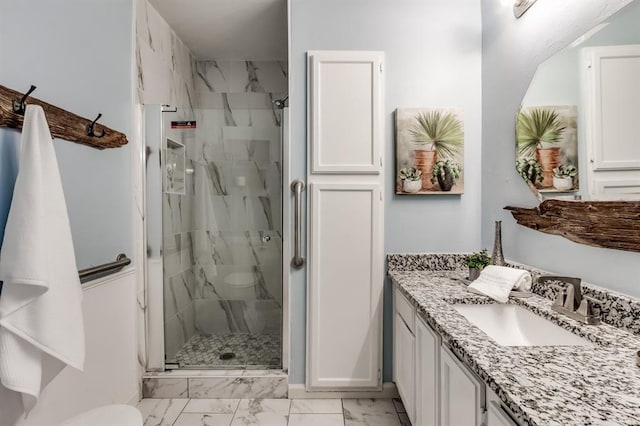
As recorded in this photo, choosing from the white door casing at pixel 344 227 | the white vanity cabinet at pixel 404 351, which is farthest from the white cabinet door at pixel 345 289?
the white vanity cabinet at pixel 404 351

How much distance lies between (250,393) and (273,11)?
2.57m

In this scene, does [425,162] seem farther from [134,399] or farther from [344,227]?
[134,399]

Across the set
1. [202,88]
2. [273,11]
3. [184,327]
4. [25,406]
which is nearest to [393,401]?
[184,327]

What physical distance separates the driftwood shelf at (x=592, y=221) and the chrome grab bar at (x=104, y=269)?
2091 mm

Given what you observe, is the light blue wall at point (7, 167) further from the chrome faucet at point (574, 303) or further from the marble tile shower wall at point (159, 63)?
the chrome faucet at point (574, 303)

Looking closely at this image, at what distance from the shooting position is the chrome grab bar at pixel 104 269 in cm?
149

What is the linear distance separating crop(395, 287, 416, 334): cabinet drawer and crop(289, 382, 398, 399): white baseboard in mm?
553

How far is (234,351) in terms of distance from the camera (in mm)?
2359

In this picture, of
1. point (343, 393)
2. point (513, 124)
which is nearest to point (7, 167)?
point (343, 393)

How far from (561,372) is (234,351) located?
2057mm

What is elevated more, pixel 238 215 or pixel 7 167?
pixel 7 167

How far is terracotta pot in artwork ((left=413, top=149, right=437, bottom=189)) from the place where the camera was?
203 cm

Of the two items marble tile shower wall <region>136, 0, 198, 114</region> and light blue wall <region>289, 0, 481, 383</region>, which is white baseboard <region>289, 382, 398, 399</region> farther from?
marble tile shower wall <region>136, 0, 198, 114</region>

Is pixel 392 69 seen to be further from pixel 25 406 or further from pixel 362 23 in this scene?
pixel 25 406
